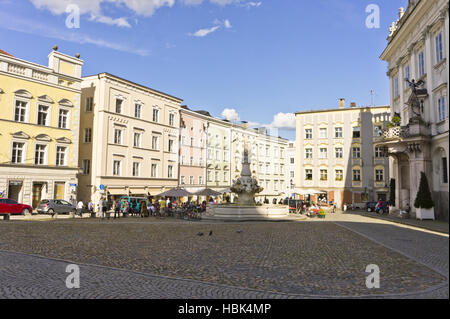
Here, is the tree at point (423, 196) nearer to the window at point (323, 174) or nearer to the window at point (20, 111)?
the window at point (323, 174)

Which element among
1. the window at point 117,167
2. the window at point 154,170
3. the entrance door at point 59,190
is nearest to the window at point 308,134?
the window at point 154,170

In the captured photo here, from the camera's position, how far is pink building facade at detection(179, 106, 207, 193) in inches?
2068

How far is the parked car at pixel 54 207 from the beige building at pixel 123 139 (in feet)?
22.0

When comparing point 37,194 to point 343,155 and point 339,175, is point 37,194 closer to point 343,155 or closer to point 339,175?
point 339,175

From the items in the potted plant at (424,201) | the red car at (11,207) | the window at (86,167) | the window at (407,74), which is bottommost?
the red car at (11,207)

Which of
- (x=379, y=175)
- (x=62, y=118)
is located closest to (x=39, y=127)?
(x=62, y=118)

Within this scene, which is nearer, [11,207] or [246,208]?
[246,208]

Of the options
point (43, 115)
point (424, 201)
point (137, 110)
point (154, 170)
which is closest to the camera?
point (424, 201)

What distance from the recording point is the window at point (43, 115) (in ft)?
114

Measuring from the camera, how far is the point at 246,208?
26.7 m

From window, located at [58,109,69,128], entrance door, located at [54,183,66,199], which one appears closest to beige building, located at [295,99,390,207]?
entrance door, located at [54,183,66,199]

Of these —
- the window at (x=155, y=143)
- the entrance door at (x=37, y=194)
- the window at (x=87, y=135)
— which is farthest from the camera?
the window at (x=155, y=143)

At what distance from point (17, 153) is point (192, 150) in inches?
1025
